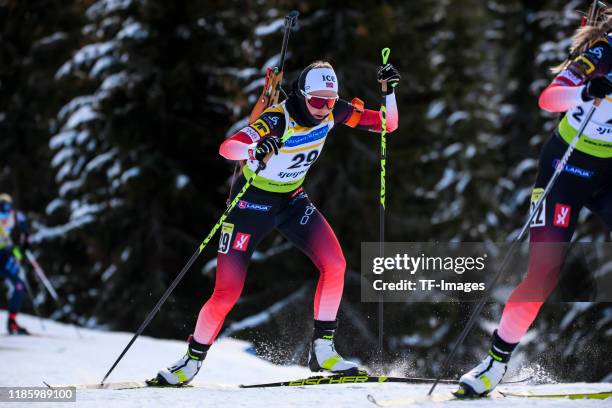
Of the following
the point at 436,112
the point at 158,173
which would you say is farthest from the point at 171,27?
the point at 436,112

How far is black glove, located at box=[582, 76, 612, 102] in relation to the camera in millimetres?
5527

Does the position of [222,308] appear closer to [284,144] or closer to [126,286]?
[284,144]

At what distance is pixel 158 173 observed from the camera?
17.4 metres

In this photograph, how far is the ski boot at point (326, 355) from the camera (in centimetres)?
693

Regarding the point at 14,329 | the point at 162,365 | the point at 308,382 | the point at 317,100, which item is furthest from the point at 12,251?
the point at 317,100

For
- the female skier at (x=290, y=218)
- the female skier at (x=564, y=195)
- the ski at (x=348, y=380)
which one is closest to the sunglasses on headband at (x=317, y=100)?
the female skier at (x=290, y=218)

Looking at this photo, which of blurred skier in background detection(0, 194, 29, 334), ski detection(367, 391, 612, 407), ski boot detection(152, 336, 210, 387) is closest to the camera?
ski detection(367, 391, 612, 407)

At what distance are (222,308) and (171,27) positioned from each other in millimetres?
12376

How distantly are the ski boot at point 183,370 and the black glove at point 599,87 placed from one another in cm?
352

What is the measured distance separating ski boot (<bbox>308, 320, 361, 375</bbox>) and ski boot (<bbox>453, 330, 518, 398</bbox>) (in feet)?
4.01

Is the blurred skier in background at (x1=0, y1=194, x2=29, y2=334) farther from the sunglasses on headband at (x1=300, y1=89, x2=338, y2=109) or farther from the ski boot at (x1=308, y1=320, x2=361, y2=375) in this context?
the sunglasses on headband at (x1=300, y1=89, x2=338, y2=109)

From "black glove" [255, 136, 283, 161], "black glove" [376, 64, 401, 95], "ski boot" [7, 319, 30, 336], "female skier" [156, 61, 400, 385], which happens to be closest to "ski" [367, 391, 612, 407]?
"female skier" [156, 61, 400, 385]
